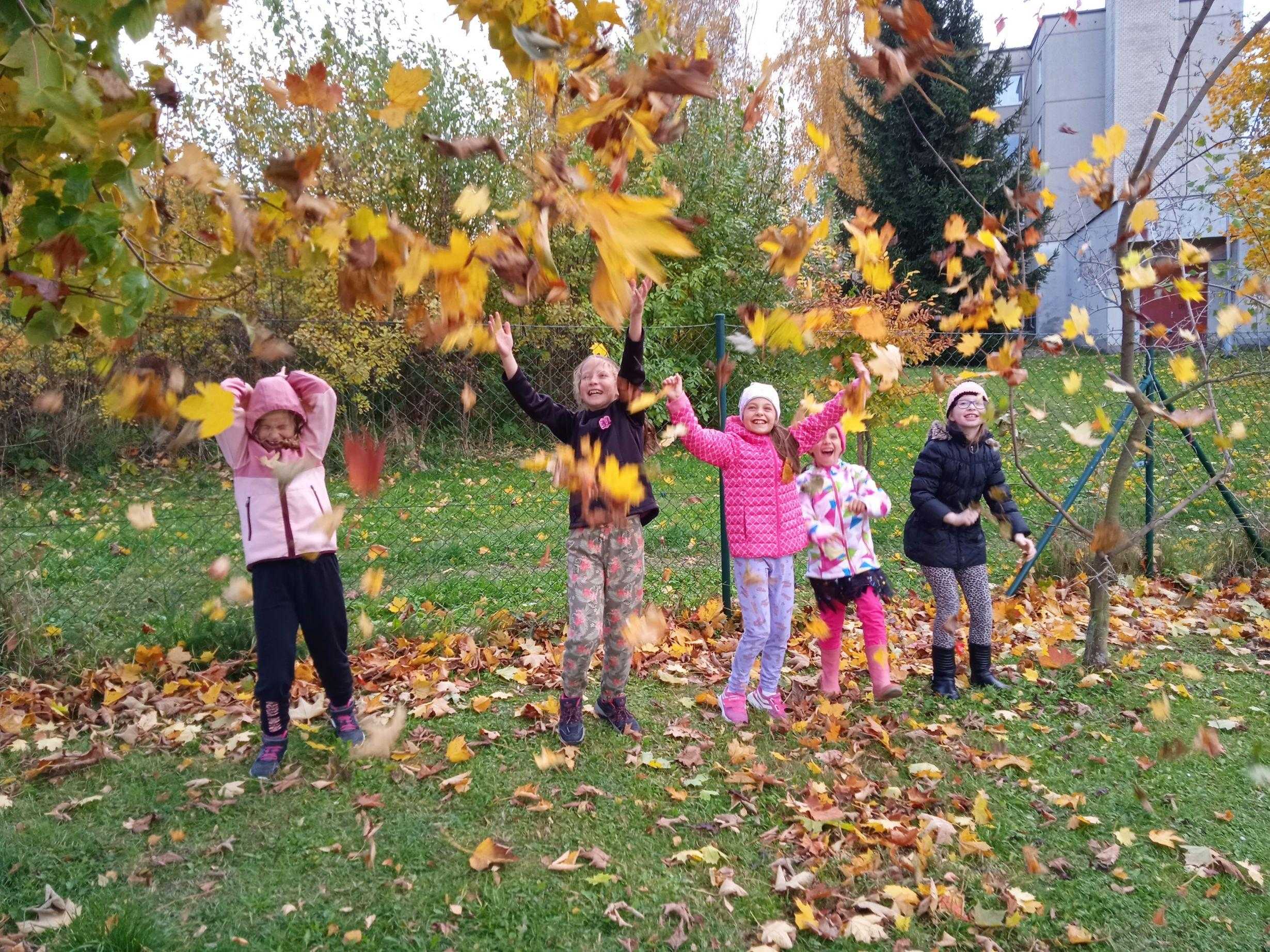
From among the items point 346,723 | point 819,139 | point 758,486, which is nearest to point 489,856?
point 346,723

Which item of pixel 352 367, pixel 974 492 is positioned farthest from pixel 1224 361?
pixel 352 367

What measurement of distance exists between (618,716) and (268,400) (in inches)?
78.7

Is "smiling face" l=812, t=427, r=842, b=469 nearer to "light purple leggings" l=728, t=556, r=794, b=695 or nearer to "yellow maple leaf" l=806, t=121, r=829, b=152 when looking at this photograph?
"light purple leggings" l=728, t=556, r=794, b=695

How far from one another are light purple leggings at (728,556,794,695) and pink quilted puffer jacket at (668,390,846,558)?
0.07 m

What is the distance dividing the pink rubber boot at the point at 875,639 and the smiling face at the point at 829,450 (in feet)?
2.14

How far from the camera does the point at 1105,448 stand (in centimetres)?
533

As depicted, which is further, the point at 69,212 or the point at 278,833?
the point at 278,833

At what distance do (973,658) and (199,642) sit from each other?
4081mm

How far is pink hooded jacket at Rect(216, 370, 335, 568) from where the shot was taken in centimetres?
334

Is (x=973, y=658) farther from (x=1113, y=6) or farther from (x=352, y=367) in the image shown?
(x=1113, y=6)

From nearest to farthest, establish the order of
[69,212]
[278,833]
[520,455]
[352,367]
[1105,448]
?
[69,212] < [278,833] < [1105,448] < [520,455] < [352,367]

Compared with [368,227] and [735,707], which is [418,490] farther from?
[368,227]

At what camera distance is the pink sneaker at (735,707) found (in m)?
3.98

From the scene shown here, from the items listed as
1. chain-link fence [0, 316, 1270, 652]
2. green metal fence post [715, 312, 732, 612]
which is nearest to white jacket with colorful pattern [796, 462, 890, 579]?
chain-link fence [0, 316, 1270, 652]
